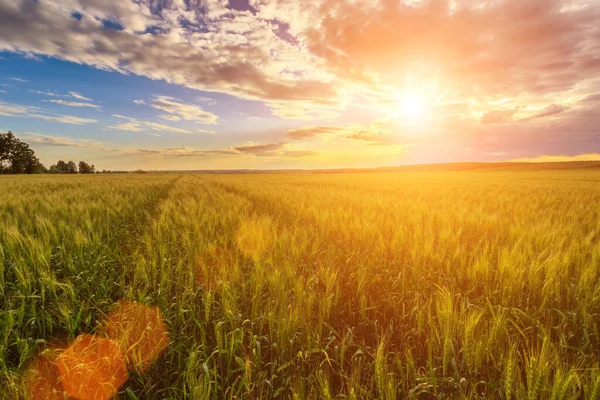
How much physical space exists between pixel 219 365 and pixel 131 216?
5477 mm

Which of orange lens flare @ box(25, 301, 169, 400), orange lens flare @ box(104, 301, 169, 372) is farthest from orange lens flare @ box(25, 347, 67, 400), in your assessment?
orange lens flare @ box(104, 301, 169, 372)

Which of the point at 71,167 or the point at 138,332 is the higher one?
the point at 71,167

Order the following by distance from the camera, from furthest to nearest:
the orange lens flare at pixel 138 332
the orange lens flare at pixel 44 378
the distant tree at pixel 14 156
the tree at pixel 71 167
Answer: the tree at pixel 71 167 → the distant tree at pixel 14 156 → the orange lens flare at pixel 138 332 → the orange lens flare at pixel 44 378

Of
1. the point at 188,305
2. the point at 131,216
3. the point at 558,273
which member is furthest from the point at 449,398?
the point at 131,216

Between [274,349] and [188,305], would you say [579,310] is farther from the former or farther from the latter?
[188,305]

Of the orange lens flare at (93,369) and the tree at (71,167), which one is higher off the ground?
the tree at (71,167)

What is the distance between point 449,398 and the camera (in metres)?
1.34

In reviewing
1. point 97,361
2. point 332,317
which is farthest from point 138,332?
point 332,317

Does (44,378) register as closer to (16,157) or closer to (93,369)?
(93,369)

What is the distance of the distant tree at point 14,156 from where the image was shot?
7950 cm

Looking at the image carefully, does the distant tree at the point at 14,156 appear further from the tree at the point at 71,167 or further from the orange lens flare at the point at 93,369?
the orange lens flare at the point at 93,369

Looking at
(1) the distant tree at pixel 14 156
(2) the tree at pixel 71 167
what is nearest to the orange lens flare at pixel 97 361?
(1) the distant tree at pixel 14 156

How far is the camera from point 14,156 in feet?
264

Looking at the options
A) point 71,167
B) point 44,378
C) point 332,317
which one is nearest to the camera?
point 44,378
